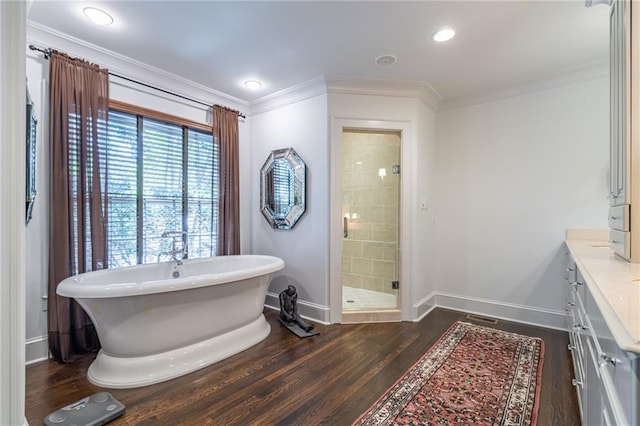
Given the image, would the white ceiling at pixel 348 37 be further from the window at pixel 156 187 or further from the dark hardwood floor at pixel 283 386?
the dark hardwood floor at pixel 283 386

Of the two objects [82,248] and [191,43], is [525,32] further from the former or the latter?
[82,248]

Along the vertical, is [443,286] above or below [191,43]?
below

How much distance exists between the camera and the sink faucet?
117 inches

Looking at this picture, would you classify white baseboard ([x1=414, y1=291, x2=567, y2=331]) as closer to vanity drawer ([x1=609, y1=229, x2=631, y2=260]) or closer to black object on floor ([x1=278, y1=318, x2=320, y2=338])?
black object on floor ([x1=278, y1=318, x2=320, y2=338])

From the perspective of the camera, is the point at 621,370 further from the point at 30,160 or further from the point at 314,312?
the point at 30,160

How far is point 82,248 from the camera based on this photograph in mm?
2494

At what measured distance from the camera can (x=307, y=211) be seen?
345 cm

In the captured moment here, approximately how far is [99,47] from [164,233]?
174cm

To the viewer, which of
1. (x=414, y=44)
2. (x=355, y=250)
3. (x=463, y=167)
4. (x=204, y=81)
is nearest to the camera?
(x=414, y=44)

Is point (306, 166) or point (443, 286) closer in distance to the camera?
point (306, 166)

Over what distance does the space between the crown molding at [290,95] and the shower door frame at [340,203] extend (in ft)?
1.28

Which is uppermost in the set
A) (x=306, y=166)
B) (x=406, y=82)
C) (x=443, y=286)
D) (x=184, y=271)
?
(x=406, y=82)

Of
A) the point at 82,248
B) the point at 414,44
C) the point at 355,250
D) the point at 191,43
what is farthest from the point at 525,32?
the point at 82,248

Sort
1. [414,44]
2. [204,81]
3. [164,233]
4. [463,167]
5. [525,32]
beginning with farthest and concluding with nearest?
[463,167] → [204,81] → [164,233] → [414,44] → [525,32]
